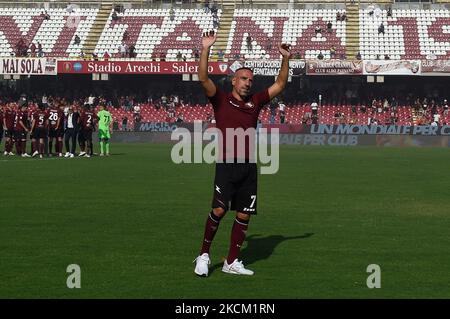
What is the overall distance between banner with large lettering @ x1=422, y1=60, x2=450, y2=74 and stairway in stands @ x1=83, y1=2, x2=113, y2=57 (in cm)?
2213

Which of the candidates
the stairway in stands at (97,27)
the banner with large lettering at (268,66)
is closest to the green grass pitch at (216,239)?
the banner with large lettering at (268,66)

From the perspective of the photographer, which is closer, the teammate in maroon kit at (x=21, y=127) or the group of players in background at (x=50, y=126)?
the group of players in background at (x=50, y=126)

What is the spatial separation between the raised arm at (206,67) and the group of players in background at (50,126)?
2544 cm

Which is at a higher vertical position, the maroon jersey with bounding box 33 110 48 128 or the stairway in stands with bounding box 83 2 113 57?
the stairway in stands with bounding box 83 2 113 57

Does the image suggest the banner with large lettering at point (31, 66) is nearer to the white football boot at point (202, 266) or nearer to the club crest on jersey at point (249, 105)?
the club crest on jersey at point (249, 105)

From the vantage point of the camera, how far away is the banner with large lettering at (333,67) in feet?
206

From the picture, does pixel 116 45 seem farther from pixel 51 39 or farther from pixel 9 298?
pixel 9 298

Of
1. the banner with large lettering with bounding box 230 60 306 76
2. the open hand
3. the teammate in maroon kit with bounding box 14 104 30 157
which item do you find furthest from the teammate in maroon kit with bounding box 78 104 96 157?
the open hand

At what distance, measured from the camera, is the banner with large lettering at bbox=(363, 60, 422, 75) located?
62.4 meters

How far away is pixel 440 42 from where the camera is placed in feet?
219

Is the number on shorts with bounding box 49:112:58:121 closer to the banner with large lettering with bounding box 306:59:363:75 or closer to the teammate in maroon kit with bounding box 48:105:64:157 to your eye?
the teammate in maroon kit with bounding box 48:105:64:157

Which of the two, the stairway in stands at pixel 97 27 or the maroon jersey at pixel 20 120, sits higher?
the stairway in stands at pixel 97 27

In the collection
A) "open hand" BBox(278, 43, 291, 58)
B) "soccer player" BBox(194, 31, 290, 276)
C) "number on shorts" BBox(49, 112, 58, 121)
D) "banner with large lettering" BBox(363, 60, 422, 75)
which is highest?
"banner with large lettering" BBox(363, 60, 422, 75)
